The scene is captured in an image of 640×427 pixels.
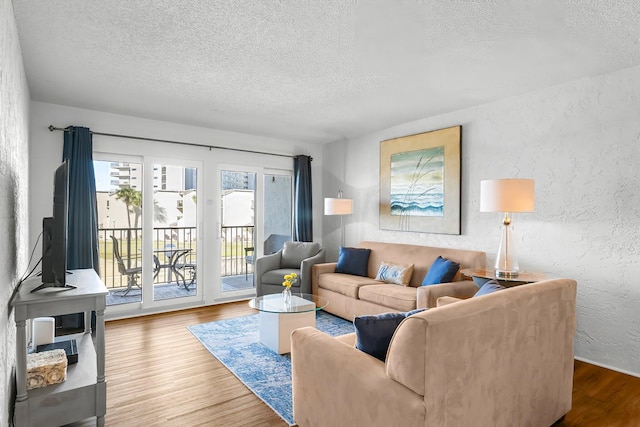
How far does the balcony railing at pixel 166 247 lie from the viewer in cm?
459

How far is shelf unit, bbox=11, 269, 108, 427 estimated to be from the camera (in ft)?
6.54

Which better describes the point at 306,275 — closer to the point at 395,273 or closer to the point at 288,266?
the point at 288,266

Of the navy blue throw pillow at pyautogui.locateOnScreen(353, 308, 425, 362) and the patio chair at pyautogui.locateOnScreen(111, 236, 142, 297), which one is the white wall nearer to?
the navy blue throw pillow at pyautogui.locateOnScreen(353, 308, 425, 362)

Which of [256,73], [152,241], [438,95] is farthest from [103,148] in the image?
[438,95]

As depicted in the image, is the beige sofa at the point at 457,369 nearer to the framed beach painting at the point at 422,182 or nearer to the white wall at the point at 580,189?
the white wall at the point at 580,189

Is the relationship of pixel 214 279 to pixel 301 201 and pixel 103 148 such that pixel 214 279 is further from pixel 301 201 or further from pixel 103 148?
pixel 103 148

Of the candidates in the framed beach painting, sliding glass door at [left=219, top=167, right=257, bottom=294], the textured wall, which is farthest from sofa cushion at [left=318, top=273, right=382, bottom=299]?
the textured wall

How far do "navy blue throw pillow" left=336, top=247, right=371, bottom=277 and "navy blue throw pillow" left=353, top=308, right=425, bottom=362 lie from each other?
2946mm

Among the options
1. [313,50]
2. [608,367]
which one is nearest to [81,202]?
[313,50]

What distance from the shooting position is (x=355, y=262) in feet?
15.8

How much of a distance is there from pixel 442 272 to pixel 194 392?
2.55 m

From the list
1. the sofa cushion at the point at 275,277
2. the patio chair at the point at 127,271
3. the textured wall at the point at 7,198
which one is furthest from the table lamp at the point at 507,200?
the patio chair at the point at 127,271

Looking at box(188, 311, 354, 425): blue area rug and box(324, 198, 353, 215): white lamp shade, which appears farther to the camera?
box(324, 198, 353, 215): white lamp shade

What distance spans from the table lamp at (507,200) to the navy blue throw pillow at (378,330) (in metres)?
1.84
